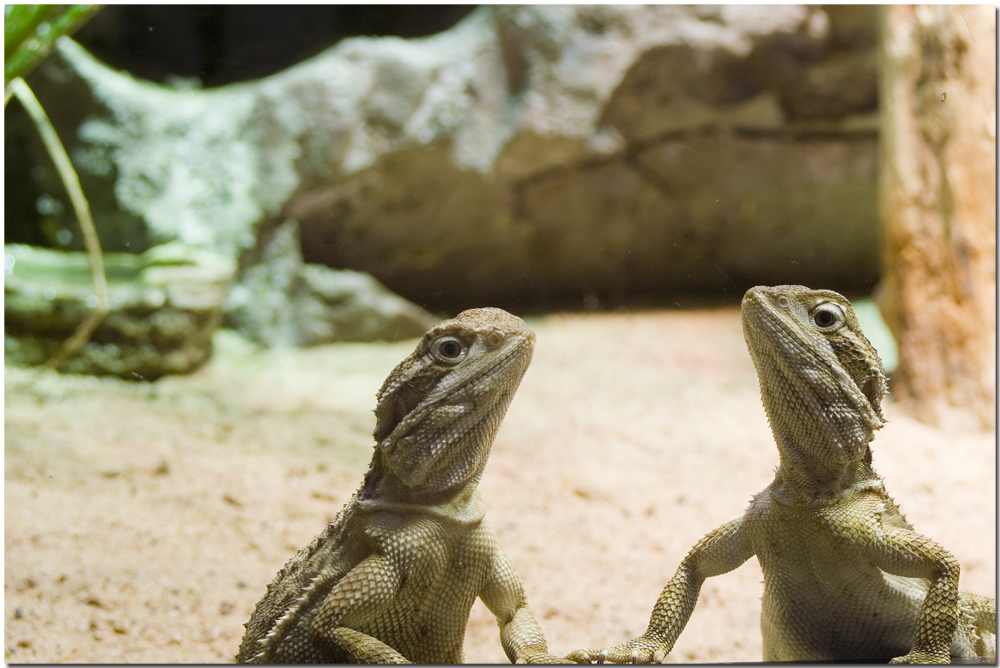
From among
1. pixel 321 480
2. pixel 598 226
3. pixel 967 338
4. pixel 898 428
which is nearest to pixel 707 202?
pixel 598 226

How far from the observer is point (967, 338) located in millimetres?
4172

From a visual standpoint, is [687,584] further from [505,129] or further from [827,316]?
[505,129]

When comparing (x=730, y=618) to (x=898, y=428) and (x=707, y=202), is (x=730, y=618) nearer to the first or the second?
(x=898, y=428)

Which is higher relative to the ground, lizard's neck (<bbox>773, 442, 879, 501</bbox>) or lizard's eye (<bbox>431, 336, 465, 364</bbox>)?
lizard's eye (<bbox>431, 336, 465, 364</bbox>)

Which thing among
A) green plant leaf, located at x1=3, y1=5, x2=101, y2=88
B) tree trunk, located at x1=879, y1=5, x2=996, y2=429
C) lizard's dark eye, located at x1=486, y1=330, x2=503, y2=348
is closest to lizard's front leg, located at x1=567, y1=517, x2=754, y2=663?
lizard's dark eye, located at x1=486, y1=330, x2=503, y2=348

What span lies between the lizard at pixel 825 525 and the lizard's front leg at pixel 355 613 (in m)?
0.43

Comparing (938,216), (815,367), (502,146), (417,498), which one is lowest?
(417,498)

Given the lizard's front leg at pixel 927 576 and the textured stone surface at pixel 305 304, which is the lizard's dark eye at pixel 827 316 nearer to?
the lizard's front leg at pixel 927 576

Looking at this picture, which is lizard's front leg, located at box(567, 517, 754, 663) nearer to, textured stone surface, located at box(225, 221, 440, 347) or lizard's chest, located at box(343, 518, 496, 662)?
lizard's chest, located at box(343, 518, 496, 662)

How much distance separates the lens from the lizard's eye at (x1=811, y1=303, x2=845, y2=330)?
175cm

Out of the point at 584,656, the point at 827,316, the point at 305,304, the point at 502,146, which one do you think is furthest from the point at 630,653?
the point at 502,146

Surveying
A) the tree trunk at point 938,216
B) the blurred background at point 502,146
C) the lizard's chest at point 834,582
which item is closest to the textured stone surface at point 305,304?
the blurred background at point 502,146

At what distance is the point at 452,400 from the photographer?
5.52ft

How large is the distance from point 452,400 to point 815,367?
2.62 feet
